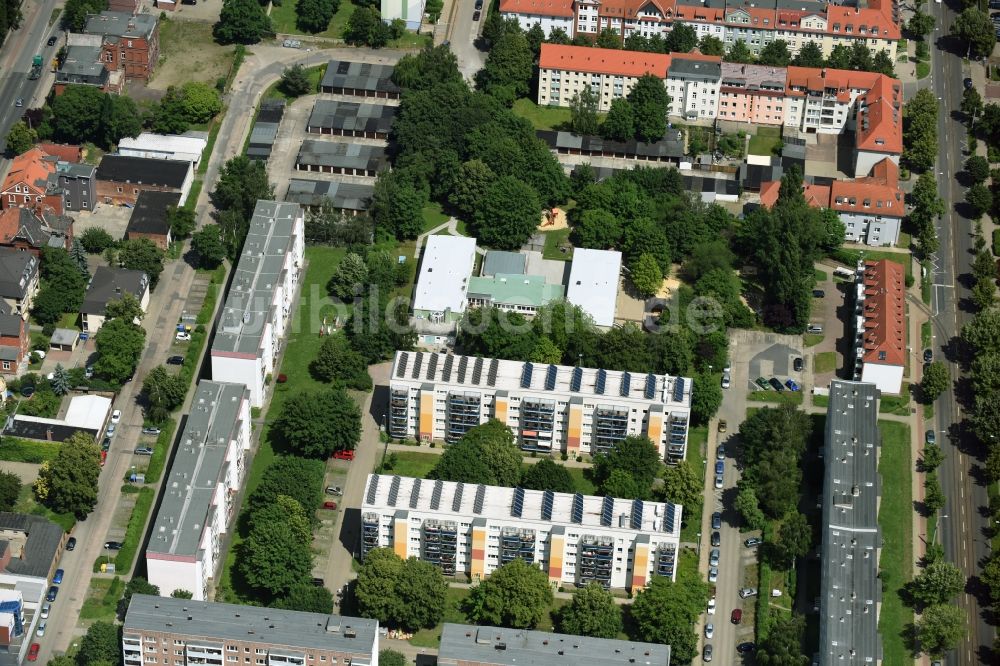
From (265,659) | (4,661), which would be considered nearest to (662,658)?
(265,659)

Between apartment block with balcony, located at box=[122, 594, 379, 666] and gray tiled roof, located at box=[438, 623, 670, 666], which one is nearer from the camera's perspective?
gray tiled roof, located at box=[438, 623, 670, 666]

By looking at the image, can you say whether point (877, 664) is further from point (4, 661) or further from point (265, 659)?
point (4, 661)

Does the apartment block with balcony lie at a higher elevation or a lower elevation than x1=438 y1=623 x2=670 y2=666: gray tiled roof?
lower

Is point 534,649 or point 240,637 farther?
point 240,637

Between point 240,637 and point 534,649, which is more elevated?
point 534,649
